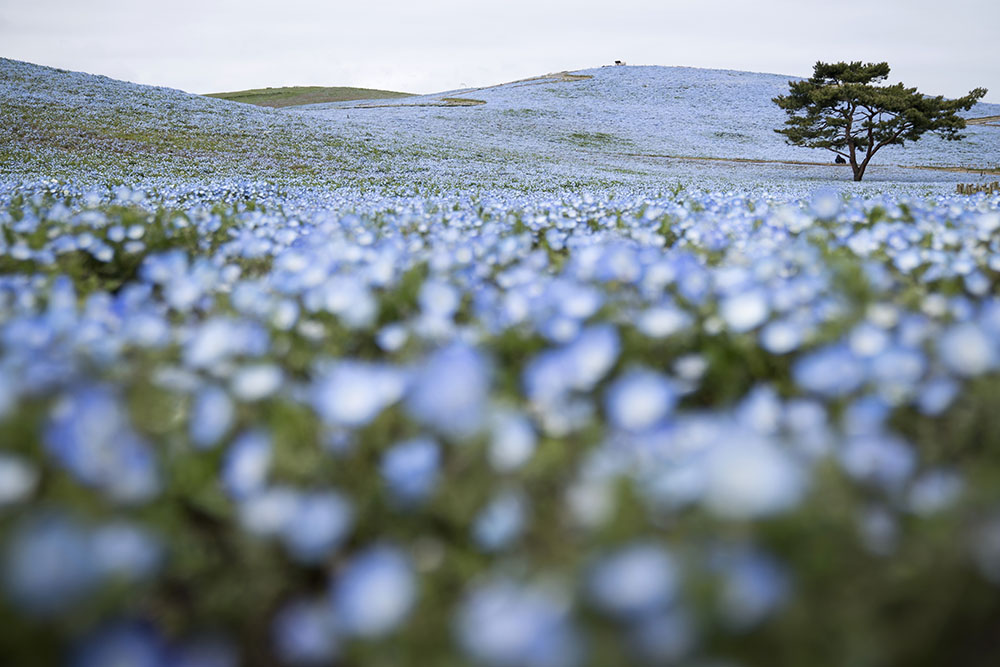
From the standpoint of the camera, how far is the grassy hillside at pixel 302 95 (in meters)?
69.0

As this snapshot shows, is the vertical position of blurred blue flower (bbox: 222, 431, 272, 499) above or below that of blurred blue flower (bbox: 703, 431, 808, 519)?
below

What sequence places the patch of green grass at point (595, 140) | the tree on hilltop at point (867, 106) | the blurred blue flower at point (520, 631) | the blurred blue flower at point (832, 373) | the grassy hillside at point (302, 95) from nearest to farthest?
the blurred blue flower at point (520, 631), the blurred blue flower at point (832, 373), the tree on hilltop at point (867, 106), the patch of green grass at point (595, 140), the grassy hillside at point (302, 95)

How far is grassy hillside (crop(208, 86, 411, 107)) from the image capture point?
226 ft

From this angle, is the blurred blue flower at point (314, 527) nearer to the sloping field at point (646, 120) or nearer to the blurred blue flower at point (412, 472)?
the blurred blue flower at point (412, 472)

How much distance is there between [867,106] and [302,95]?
63.5 meters

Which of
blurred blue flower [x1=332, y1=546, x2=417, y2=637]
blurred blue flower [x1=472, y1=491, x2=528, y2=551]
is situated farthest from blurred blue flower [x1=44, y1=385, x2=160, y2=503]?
blurred blue flower [x1=472, y1=491, x2=528, y2=551]

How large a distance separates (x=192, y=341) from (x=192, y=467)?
620mm

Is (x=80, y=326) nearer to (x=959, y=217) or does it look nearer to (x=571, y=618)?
(x=571, y=618)

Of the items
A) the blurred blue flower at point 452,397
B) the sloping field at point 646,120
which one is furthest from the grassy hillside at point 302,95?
the blurred blue flower at point 452,397

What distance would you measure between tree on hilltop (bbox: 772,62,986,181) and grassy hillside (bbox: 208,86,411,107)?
4522 cm

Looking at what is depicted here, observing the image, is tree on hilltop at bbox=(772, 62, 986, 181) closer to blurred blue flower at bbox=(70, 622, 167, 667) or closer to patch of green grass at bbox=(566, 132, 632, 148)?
patch of green grass at bbox=(566, 132, 632, 148)

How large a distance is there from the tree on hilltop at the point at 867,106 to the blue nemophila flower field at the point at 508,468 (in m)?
31.3

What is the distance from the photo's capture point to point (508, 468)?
4.04ft

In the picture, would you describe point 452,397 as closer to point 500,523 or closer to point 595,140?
point 500,523
